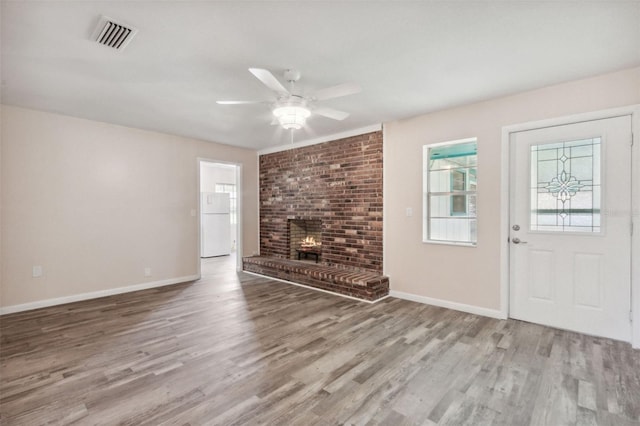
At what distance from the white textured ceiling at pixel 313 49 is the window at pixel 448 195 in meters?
0.73

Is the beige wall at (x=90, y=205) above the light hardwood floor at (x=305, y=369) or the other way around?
above

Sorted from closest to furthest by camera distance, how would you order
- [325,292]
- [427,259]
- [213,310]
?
[213,310], [427,259], [325,292]

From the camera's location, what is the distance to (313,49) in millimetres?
2303

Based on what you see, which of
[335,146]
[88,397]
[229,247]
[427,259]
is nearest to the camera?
[88,397]

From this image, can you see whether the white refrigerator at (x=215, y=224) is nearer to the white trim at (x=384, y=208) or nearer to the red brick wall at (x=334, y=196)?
the red brick wall at (x=334, y=196)

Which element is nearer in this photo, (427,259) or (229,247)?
(427,259)

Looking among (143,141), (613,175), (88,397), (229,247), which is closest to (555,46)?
(613,175)

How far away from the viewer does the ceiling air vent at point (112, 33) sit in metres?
1.98

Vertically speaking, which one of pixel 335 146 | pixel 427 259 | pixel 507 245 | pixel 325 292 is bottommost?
pixel 325 292

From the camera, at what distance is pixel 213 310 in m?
3.67

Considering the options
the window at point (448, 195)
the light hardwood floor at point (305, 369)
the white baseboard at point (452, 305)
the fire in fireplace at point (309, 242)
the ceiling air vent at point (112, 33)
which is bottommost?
the light hardwood floor at point (305, 369)

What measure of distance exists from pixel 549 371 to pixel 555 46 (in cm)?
249

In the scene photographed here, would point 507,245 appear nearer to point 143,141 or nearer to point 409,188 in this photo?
point 409,188

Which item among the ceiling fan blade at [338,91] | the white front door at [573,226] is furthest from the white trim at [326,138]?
the ceiling fan blade at [338,91]
